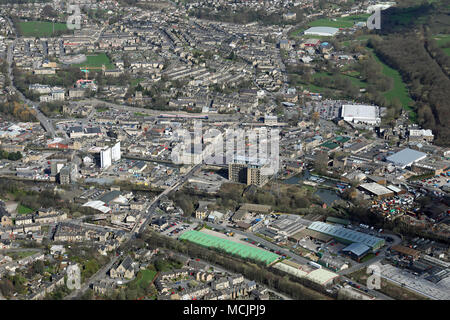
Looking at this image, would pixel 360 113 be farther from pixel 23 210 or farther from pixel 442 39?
pixel 442 39

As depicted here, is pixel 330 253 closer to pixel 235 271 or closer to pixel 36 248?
pixel 235 271

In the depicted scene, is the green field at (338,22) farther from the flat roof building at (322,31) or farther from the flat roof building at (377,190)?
the flat roof building at (377,190)

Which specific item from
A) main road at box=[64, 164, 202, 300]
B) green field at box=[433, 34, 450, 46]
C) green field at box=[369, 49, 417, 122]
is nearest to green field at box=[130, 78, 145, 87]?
main road at box=[64, 164, 202, 300]

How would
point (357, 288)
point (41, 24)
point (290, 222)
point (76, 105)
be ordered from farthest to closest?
point (41, 24)
point (76, 105)
point (290, 222)
point (357, 288)

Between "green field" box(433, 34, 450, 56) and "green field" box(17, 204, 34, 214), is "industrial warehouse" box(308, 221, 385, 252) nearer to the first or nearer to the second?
"green field" box(17, 204, 34, 214)

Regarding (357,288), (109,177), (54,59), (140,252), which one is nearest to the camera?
(357,288)

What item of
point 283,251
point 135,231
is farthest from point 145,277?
point 283,251

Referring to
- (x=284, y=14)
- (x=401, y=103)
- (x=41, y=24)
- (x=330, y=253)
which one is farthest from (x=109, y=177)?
(x=284, y=14)
